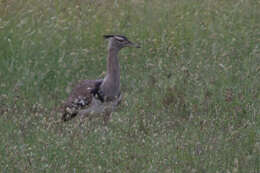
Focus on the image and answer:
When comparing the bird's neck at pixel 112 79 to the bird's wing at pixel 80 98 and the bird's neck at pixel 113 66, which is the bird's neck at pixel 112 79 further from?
the bird's wing at pixel 80 98

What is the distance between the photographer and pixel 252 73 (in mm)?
8867

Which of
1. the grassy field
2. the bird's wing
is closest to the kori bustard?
the bird's wing

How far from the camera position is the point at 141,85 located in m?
9.28

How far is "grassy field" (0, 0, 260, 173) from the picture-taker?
6066 mm

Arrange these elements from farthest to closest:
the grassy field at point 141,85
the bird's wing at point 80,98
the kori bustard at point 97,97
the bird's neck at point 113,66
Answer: the bird's neck at point 113,66 < the bird's wing at point 80,98 < the kori bustard at point 97,97 < the grassy field at point 141,85

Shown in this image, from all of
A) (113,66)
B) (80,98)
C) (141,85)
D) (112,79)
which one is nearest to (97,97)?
(80,98)

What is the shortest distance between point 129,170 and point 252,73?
3.57 meters

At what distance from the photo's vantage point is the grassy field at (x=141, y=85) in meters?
Result: 6.07

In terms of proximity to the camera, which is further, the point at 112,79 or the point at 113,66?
the point at 113,66

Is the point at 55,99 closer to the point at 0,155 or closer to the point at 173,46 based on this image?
the point at 173,46

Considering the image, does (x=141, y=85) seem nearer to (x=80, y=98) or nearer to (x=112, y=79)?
(x=112, y=79)

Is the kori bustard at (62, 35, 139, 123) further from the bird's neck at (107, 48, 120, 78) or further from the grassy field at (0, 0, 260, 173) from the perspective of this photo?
the grassy field at (0, 0, 260, 173)

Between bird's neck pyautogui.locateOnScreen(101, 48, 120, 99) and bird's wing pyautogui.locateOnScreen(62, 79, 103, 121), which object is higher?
bird's neck pyautogui.locateOnScreen(101, 48, 120, 99)

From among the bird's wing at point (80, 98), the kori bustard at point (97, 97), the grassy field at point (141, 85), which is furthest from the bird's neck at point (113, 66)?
the grassy field at point (141, 85)
